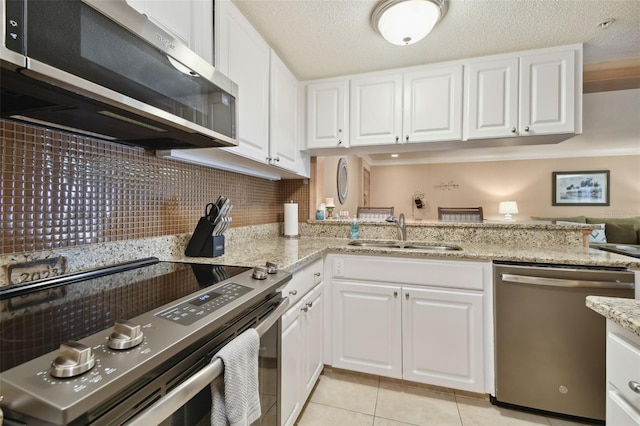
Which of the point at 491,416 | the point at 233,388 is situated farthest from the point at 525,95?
the point at 233,388

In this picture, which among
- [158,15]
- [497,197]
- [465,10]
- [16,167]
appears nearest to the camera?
[16,167]

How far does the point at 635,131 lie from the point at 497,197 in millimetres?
2286

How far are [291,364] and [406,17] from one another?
1.81 metres

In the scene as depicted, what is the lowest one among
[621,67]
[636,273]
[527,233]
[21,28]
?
[636,273]

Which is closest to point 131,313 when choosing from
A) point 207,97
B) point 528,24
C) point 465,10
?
point 207,97

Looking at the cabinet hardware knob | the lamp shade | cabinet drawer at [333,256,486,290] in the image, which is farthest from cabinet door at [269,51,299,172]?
the lamp shade

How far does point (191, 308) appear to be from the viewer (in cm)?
71

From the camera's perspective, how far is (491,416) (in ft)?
5.11

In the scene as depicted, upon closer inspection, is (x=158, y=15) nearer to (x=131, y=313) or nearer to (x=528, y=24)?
(x=131, y=313)

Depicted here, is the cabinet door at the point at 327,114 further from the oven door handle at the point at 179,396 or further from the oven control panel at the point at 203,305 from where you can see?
the oven door handle at the point at 179,396

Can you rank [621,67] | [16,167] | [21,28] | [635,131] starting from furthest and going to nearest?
[635,131] < [621,67] < [16,167] < [21,28]

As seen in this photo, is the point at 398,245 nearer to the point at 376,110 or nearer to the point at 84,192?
the point at 376,110

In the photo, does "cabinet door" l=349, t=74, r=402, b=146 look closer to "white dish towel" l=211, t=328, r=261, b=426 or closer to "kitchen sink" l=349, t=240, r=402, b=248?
"kitchen sink" l=349, t=240, r=402, b=248

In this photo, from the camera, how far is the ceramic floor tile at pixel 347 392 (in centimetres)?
164
